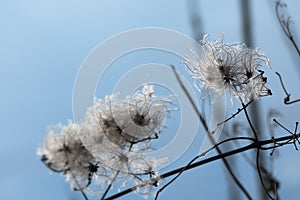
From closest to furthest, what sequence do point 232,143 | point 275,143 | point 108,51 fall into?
point 275,143 → point 108,51 → point 232,143

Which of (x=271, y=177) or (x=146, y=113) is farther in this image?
(x=271, y=177)

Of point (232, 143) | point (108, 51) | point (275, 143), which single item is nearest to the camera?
point (275, 143)

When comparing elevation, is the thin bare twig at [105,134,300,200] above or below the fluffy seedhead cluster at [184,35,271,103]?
below

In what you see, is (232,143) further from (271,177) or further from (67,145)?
(67,145)

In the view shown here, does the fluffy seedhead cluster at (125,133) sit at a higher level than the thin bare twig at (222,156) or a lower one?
higher

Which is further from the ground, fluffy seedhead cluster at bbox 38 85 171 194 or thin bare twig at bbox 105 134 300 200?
fluffy seedhead cluster at bbox 38 85 171 194

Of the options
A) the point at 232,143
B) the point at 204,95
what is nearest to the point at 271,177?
the point at 232,143

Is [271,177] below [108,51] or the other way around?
below

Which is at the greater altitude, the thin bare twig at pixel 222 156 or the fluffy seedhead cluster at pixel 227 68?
the fluffy seedhead cluster at pixel 227 68
